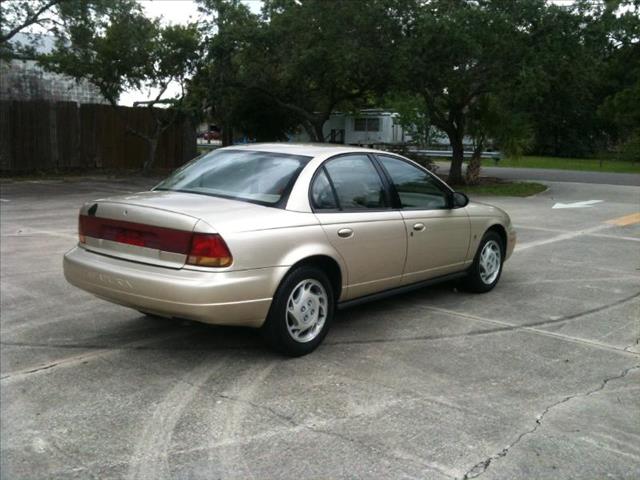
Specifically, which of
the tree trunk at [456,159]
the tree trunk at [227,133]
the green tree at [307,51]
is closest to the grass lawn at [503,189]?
the tree trunk at [456,159]

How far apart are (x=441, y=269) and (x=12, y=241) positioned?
6.79m

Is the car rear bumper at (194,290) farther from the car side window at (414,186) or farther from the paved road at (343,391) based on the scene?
the car side window at (414,186)

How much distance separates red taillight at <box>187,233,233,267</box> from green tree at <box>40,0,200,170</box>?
17.7m

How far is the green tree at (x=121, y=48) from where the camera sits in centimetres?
2047

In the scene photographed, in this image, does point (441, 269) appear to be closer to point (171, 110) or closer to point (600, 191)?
point (600, 191)

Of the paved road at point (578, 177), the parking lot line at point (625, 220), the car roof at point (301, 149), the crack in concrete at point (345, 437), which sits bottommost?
the crack in concrete at point (345, 437)

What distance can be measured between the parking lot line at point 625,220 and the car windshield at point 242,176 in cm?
919

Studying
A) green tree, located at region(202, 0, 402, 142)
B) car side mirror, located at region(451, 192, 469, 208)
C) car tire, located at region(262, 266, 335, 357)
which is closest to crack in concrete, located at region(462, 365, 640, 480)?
car tire, located at region(262, 266, 335, 357)

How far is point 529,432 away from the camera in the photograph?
3854 millimetres

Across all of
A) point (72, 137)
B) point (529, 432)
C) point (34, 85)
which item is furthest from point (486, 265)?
point (34, 85)

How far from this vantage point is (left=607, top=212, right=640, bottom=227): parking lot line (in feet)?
41.8

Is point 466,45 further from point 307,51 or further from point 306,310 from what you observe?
point 306,310

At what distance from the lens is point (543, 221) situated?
42.7 ft

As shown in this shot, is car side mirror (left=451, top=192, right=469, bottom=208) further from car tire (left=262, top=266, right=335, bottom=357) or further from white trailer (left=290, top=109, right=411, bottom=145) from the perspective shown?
white trailer (left=290, top=109, right=411, bottom=145)
